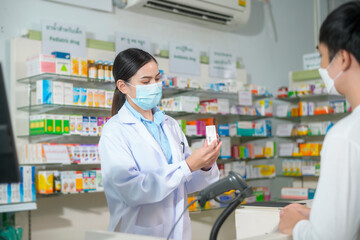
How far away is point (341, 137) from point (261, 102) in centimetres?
497

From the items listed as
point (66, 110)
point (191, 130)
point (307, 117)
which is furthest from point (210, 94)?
point (66, 110)

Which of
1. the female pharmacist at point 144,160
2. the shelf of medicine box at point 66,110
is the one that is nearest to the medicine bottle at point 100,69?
the shelf of medicine box at point 66,110

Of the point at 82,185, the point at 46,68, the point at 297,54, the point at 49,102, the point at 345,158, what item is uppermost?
the point at 297,54

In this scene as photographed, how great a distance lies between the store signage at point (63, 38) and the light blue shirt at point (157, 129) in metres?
2.24

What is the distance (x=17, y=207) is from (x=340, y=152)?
3263mm

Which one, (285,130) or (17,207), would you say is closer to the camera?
(17,207)

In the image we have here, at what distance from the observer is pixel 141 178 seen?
231 centimetres

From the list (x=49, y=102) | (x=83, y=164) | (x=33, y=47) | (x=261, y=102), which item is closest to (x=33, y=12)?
(x=33, y=47)

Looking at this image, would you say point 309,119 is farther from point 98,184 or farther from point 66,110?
point 66,110

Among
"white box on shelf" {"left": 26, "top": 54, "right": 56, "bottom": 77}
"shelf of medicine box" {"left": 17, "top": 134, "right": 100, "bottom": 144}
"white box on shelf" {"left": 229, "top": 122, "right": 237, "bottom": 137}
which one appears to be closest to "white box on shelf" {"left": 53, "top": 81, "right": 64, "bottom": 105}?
"white box on shelf" {"left": 26, "top": 54, "right": 56, "bottom": 77}

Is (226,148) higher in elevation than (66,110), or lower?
lower

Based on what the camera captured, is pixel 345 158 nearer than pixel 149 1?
Yes

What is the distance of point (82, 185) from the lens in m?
4.32

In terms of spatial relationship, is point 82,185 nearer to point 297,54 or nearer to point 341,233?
point 341,233
